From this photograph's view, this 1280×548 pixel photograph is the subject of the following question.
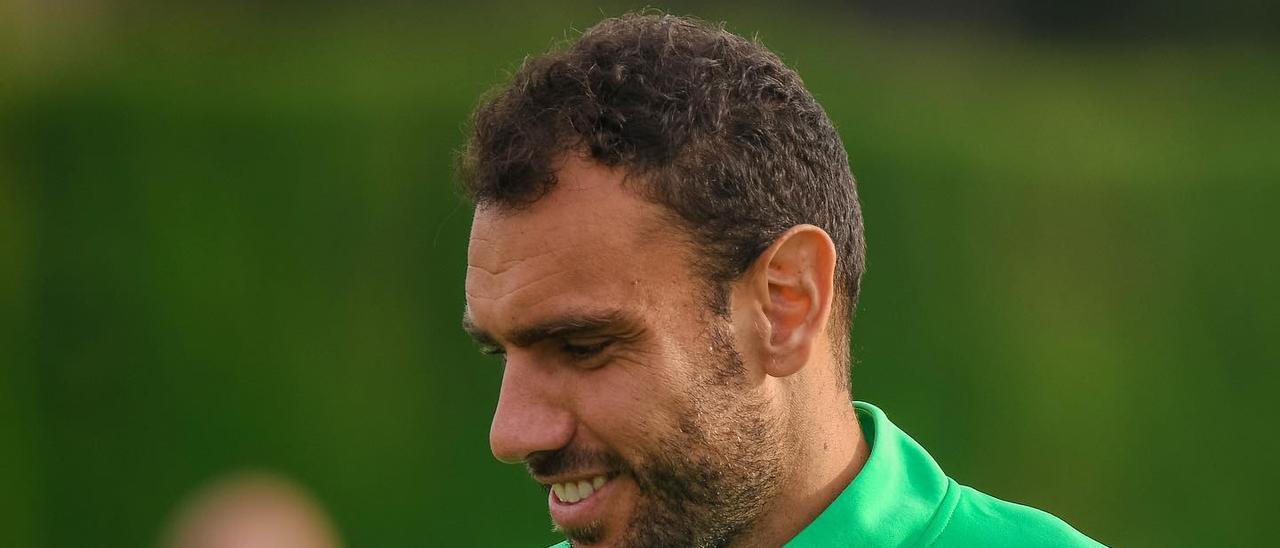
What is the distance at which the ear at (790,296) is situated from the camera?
280 centimetres

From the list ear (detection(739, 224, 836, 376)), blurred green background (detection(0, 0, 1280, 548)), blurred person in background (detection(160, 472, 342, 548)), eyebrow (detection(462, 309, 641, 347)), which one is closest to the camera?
eyebrow (detection(462, 309, 641, 347))

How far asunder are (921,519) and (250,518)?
360 cm

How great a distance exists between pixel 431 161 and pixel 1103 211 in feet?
9.98

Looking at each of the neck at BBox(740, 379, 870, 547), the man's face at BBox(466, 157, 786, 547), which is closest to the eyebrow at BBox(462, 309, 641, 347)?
the man's face at BBox(466, 157, 786, 547)

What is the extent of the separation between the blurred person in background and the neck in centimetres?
315

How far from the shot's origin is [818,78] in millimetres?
7594

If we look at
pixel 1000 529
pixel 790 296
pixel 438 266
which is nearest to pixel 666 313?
pixel 790 296

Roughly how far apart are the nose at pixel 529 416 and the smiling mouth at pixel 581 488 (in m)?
0.08

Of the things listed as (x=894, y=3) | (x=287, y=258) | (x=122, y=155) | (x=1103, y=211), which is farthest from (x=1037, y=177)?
(x=122, y=155)

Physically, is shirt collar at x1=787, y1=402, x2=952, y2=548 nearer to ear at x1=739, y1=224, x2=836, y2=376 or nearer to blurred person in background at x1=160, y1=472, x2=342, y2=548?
ear at x1=739, y1=224, x2=836, y2=376

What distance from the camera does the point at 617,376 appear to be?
2.72 m

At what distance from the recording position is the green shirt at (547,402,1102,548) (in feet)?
8.93

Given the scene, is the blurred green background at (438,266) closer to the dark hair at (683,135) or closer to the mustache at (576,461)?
the dark hair at (683,135)

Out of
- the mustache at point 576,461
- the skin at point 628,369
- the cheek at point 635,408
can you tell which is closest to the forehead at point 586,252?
the skin at point 628,369
